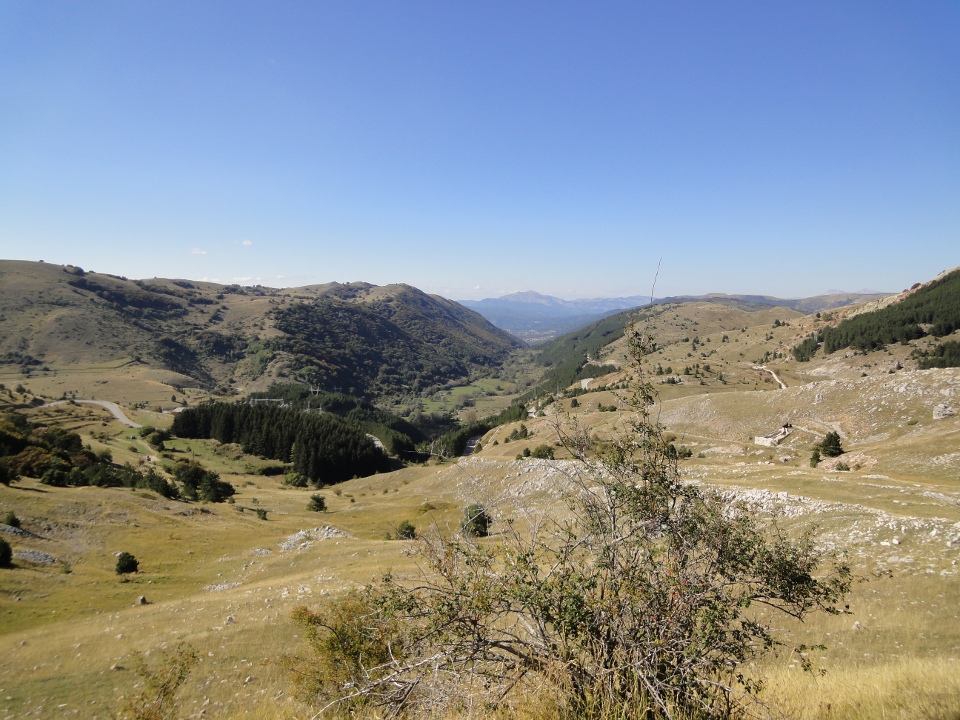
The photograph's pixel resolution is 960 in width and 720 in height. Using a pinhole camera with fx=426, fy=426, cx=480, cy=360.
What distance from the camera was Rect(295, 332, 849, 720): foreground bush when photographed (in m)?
5.41

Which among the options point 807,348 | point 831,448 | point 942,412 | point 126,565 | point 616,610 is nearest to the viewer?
point 616,610

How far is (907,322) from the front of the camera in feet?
376

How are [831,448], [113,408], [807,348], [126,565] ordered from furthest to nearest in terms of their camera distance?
[807,348] → [113,408] → [831,448] → [126,565]

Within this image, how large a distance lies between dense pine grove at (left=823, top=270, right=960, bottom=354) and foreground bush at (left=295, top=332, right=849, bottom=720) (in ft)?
465

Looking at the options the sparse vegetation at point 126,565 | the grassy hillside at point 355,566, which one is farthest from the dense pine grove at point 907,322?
the sparse vegetation at point 126,565

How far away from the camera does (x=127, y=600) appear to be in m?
24.5

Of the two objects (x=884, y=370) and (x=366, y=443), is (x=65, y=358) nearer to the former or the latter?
(x=366, y=443)

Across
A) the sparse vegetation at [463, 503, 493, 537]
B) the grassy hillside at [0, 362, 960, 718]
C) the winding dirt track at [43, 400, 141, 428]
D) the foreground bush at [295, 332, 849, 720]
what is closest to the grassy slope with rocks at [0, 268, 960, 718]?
the grassy hillside at [0, 362, 960, 718]

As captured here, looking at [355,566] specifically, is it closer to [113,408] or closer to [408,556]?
[408,556]

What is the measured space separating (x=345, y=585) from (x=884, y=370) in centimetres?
11829

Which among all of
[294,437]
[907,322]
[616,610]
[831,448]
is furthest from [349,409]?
[907,322]

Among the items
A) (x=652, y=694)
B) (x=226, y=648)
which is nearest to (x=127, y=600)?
(x=226, y=648)

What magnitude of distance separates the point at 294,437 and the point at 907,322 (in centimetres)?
16306

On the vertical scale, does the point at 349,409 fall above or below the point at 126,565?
below
